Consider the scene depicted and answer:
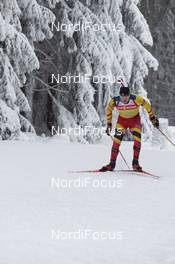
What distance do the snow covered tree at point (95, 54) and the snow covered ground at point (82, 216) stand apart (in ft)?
27.5

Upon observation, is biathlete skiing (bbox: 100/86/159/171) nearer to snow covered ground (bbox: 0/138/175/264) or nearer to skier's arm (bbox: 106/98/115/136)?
skier's arm (bbox: 106/98/115/136)

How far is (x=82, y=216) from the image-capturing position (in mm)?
5379

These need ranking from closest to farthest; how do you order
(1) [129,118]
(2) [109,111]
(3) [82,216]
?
1. (3) [82,216]
2. (1) [129,118]
3. (2) [109,111]

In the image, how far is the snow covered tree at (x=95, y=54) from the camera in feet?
58.2

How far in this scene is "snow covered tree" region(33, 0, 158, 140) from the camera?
17.8 m

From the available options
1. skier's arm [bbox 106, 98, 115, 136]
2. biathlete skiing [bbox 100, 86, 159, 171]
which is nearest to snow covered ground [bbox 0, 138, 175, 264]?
biathlete skiing [bbox 100, 86, 159, 171]

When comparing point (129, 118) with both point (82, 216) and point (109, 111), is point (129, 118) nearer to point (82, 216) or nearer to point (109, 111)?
point (109, 111)

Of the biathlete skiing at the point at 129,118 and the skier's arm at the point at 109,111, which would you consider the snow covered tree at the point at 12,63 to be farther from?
the biathlete skiing at the point at 129,118

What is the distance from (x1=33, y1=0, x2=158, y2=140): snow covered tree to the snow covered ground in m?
8.39

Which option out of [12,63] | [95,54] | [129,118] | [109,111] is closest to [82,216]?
[129,118]

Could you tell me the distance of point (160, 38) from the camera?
39844mm

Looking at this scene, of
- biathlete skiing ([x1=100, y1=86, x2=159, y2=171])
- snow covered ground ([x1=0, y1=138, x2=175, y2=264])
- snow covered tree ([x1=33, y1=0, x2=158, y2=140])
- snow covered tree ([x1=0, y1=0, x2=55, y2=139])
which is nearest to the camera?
snow covered ground ([x1=0, y1=138, x2=175, y2=264])

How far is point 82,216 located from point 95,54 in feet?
42.1

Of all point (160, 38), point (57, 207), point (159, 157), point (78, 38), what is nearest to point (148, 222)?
point (57, 207)
